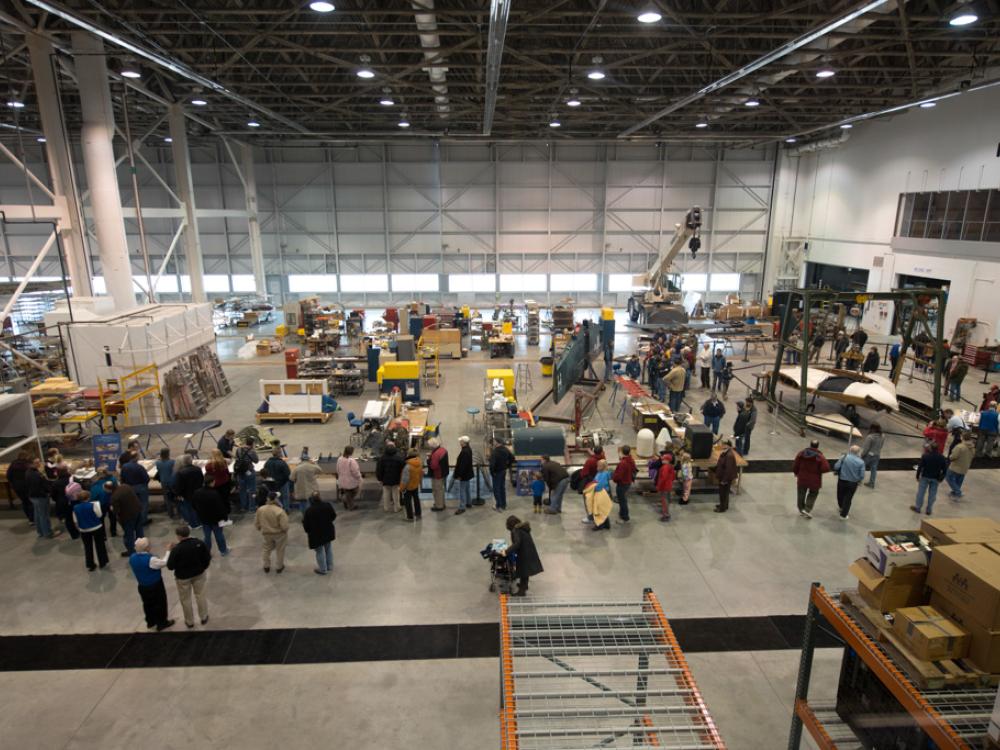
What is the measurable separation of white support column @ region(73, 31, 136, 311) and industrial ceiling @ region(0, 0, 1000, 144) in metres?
0.63

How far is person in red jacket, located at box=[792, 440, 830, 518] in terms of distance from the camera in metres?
10.2

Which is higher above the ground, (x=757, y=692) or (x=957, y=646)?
(x=957, y=646)

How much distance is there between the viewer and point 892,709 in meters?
4.42

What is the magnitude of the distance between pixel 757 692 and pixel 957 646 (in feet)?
10.2

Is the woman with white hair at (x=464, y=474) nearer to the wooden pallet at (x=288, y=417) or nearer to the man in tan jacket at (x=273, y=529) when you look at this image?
the man in tan jacket at (x=273, y=529)

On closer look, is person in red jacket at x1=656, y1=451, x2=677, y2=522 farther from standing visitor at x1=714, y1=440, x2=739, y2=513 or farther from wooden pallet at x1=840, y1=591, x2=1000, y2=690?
wooden pallet at x1=840, y1=591, x2=1000, y2=690

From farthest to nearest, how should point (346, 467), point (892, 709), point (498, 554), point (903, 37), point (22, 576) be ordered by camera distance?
point (903, 37) < point (346, 467) < point (22, 576) < point (498, 554) < point (892, 709)

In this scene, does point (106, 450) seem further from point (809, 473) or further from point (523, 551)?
point (809, 473)

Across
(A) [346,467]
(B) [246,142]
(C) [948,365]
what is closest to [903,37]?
(C) [948,365]

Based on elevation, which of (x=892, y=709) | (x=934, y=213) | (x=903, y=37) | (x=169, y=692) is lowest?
(x=169, y=692)

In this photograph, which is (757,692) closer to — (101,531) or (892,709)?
(892,709)

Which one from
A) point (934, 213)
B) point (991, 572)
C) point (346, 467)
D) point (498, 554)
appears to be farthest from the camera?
point (934, 213)

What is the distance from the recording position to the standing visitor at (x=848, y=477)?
9.98 meters

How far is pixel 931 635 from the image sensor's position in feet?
13.2
